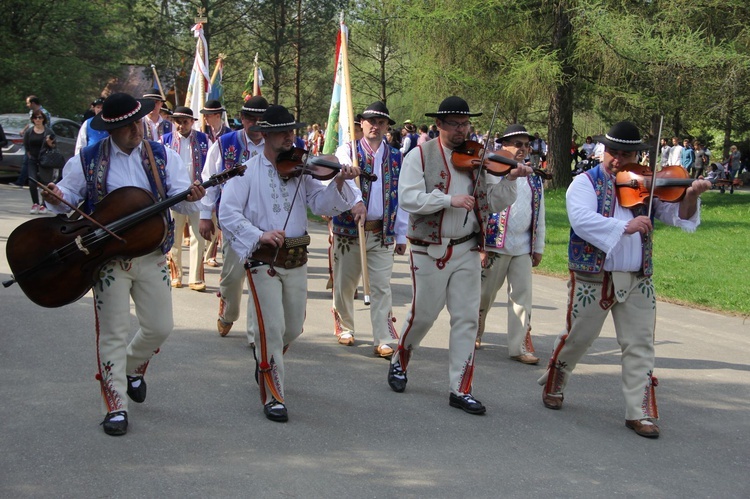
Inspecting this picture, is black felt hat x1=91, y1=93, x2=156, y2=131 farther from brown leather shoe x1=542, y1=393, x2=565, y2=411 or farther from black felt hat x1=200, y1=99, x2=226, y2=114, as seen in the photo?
black felt hat x1=200, y1=99, x2=226, y2=114

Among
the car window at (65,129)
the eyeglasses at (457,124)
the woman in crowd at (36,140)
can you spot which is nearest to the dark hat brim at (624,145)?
the eyeglasses at (457,124)

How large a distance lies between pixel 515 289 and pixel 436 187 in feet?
6.33

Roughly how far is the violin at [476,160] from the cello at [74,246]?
2056 millimetres

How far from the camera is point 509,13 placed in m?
24.8

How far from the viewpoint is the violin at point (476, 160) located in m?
5.96

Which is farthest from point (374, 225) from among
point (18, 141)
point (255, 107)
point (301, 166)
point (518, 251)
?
point (18, 141)

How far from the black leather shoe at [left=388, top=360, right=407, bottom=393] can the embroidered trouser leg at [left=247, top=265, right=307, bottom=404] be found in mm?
1022

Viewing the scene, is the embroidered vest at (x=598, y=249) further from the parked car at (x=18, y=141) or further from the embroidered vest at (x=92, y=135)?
the parked car at (x=18, y=141)

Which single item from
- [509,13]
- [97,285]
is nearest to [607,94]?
[509,13]

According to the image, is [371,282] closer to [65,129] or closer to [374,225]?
[374,225]

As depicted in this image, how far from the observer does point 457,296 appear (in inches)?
248

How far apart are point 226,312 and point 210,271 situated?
3.64 m

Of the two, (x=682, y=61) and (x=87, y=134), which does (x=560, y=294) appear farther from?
(x=682, y=61)

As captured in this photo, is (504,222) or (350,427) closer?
(350,427)
